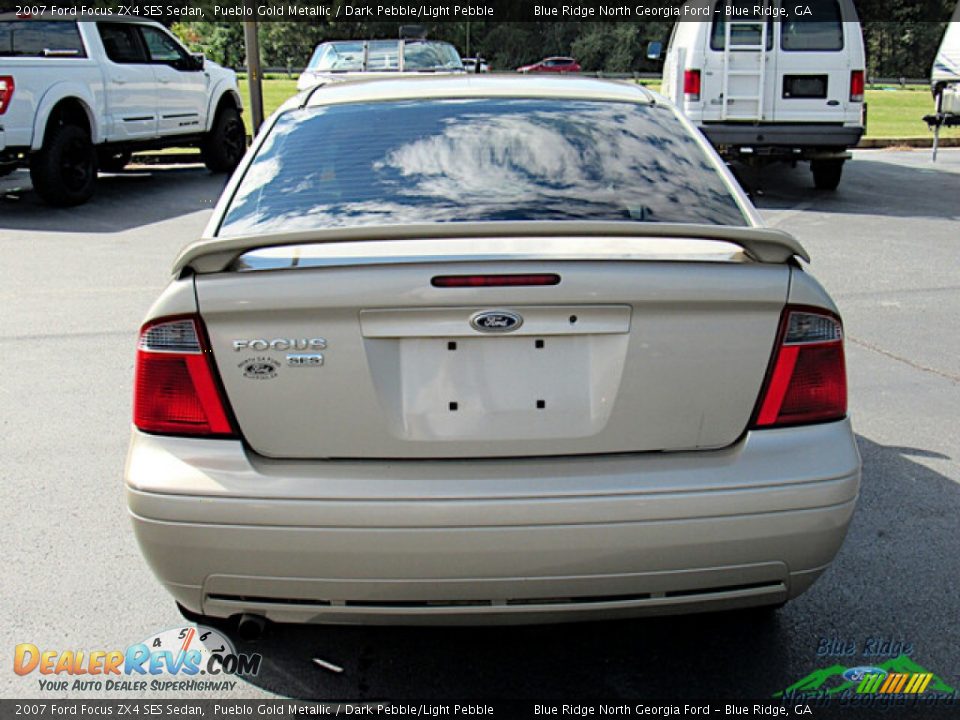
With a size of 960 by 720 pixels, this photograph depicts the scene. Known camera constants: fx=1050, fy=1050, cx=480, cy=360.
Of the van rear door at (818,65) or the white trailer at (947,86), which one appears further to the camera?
the white trailer at (947,86)

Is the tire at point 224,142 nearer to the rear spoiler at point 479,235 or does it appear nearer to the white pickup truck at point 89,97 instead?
the white pickup truck at point 89,97

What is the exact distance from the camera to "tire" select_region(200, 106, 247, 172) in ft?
49.0

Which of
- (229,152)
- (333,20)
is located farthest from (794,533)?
(333,20)

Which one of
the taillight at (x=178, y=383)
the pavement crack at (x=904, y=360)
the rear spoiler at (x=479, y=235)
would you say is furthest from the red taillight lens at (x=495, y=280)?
the pavement crack at (x=904, y=360)

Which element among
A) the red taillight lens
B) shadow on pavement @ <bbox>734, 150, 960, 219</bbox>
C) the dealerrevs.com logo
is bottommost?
shadow on pavement @ <bbox>734, 150, 960, 219</bbox>

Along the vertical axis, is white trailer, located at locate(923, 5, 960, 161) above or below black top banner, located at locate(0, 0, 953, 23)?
below

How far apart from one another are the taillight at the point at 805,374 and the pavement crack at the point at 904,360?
11.1ft

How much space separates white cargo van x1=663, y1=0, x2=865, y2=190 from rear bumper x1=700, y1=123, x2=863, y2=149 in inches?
0.5

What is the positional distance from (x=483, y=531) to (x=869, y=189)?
12589mm

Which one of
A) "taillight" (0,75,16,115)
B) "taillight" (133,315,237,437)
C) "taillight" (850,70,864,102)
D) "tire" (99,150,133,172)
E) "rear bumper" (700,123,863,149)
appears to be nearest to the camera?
"taillight" (133,315,237,437)

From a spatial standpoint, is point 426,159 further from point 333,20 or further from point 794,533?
point 333,20

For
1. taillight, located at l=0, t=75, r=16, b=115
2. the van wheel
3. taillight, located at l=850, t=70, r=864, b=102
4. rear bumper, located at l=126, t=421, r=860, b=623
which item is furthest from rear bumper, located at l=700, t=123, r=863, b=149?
rear bumper, located at l=126, t=421, r=860, b=623

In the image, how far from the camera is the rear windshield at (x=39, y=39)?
39.0 ft

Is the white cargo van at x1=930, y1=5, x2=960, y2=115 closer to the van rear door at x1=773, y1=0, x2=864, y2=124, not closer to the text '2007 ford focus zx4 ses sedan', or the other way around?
the van rear door at x1=773, y1=0, x2=864, y2=124
